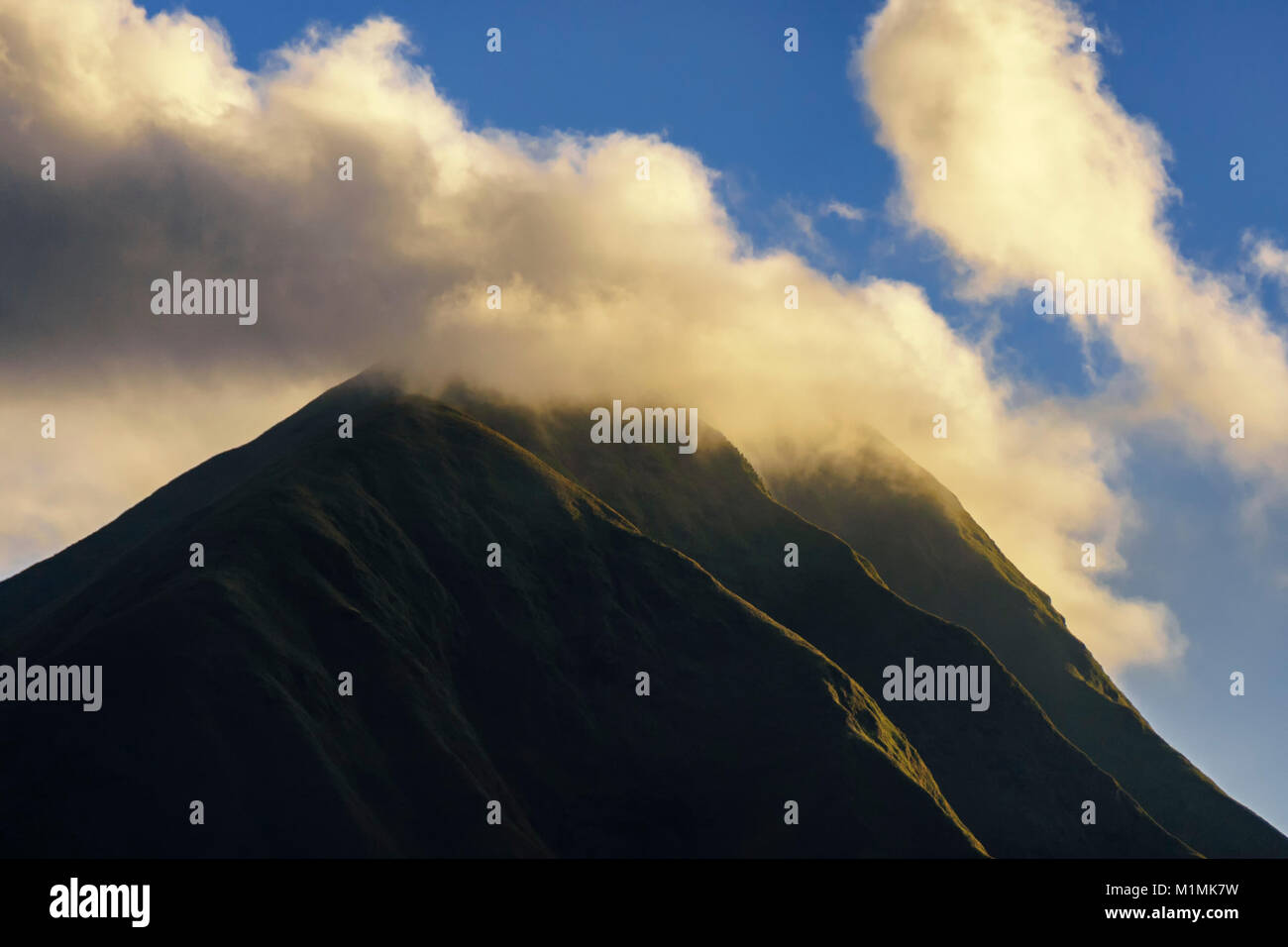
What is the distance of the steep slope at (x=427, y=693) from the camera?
376 ft

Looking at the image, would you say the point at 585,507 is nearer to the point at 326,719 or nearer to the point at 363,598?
the point at 363,598

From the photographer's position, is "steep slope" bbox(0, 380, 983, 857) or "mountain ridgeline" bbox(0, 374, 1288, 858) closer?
"steep slope" bbox(0, 380, 983, 857)

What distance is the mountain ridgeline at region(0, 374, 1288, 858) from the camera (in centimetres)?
11538

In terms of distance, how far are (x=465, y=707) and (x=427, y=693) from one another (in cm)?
1109

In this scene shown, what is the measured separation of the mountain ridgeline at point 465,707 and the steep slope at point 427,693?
1.05ft

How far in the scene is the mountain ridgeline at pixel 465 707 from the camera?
379ft

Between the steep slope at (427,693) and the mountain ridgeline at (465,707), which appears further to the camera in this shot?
the mountain ridgeline at (465,707)

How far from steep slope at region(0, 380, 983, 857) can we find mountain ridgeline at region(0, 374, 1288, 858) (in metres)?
0.32

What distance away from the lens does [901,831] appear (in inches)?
5861

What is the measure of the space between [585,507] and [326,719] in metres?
70.9

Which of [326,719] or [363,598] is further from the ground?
[363,598]

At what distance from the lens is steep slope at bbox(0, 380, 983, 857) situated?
376 feet
